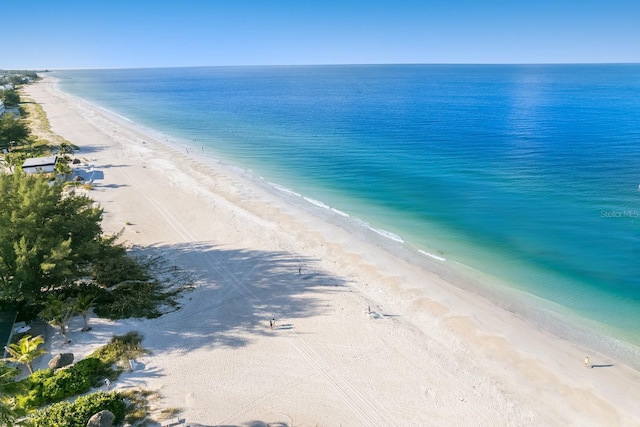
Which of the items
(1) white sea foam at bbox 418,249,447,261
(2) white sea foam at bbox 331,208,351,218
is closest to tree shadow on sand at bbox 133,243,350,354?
(1) white sea foam at bbox 418,249,447,261

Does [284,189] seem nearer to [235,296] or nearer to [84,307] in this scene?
[235,296]

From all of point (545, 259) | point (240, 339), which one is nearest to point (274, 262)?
point (240, 339)

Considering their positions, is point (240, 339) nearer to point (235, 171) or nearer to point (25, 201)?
point (25, 201)

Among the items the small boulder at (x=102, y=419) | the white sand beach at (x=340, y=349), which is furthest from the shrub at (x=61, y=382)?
the small boulder at (x=102, y=419)

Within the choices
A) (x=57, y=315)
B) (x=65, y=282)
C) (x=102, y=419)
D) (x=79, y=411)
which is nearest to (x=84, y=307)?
(x=57, y=315)

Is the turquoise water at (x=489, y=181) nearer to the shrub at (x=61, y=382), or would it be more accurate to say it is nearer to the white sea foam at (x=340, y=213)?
the white sea foam at (x=340, y=213)
